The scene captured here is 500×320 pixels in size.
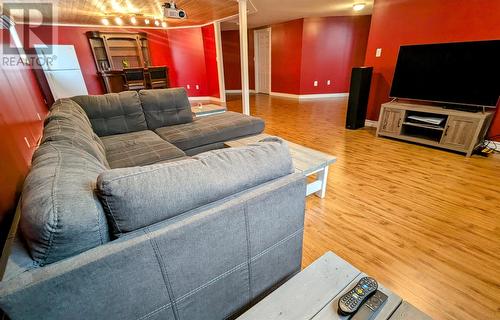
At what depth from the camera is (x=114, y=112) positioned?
7.98ft

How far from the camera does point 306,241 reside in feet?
5.19

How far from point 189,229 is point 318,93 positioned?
6997 mm

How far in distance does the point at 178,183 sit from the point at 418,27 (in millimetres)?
4046

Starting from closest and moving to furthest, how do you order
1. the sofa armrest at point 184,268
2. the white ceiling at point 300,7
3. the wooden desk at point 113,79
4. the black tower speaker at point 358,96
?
the sofa armrest at point 184,268
the black tower speaker at point 358,96
the white ceiling at point 300,7
the wooden desk at point 113,79

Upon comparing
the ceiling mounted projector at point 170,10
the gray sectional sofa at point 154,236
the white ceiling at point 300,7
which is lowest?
the gray sectional sofa at point 154,236

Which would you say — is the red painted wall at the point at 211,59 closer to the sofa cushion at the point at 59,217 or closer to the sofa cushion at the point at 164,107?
the sofa cushion at the point at 164,107

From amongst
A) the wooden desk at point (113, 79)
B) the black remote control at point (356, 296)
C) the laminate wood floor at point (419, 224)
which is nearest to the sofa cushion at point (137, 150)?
the laminate wood floor at point (419, 224)

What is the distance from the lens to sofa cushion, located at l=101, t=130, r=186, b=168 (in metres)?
1.79

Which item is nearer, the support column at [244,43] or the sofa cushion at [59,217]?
the sofa cushion at [59,217]

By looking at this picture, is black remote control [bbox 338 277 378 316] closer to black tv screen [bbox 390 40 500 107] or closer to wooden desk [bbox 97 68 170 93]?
black tv screen [bbox 390 40 500 107]

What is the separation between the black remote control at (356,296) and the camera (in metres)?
0.68

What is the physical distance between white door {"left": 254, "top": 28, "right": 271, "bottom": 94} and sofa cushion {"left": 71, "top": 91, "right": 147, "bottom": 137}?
6.03 m

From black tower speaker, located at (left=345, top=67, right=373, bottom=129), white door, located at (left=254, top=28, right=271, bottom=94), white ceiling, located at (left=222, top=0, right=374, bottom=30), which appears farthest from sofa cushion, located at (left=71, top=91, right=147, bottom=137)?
white door, located at (left=254, top=28, right=271, bottom=94)

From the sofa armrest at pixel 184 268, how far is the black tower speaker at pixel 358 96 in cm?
333
